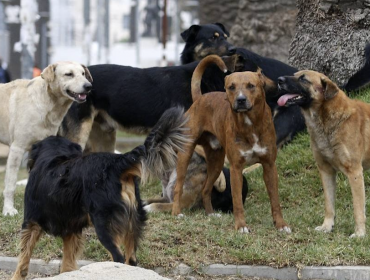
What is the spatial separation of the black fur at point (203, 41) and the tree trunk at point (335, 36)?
1.25 meters

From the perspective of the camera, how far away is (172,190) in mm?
8477

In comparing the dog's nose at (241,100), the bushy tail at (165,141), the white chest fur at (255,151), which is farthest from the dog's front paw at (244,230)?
the bushy tail at (165,141)

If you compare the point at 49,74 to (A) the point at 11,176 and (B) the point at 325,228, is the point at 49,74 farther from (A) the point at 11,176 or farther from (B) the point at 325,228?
(B) the point at 325,228

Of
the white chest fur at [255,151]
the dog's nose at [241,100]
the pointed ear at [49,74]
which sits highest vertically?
the dog's nose at [241,100]

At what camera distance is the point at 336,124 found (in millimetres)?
6895

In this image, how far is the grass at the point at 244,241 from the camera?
632cm

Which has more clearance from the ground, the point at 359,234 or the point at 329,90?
the point at 329,90

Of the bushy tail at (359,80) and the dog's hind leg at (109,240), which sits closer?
the dog's hind leg at (109,240)

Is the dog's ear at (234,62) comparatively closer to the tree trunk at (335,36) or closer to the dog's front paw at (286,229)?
the tree trunk at (335,36)

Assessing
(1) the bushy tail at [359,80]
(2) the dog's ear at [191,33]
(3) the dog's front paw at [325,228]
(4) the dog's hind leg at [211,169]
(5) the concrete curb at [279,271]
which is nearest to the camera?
(5) the concrete curb at [279,271]

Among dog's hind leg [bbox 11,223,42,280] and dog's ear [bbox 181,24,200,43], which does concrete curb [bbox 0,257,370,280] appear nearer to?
dog's hind leg [bbox 11,223,42,280]

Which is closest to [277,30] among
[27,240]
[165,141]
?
[165,141]

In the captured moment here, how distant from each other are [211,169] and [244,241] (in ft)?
5.15

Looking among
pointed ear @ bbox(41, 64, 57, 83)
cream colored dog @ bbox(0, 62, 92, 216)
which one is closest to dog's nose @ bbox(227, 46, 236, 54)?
cream colored dog @ bbox(0, 62, 92, 216)
